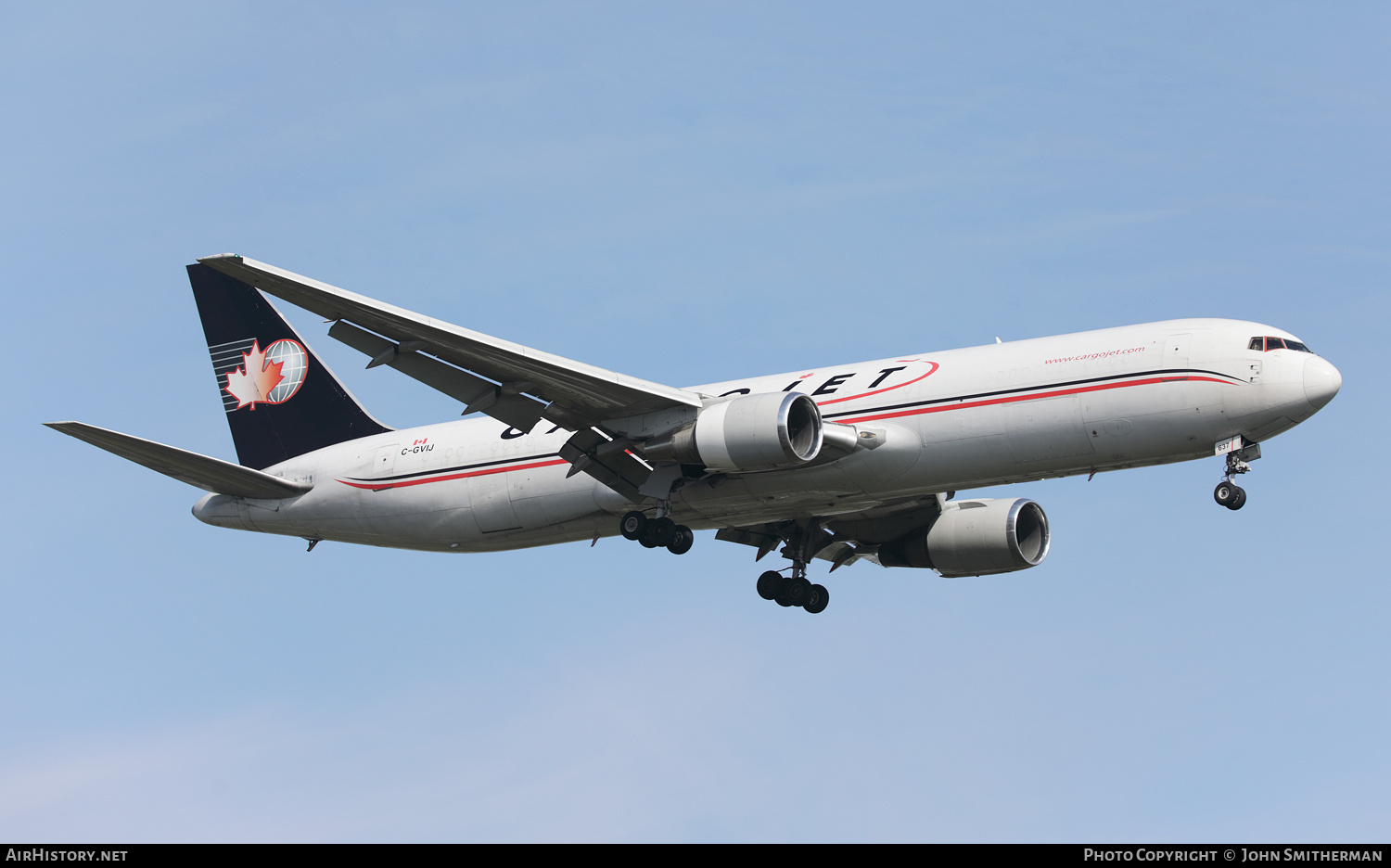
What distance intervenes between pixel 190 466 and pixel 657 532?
1204 centimetres

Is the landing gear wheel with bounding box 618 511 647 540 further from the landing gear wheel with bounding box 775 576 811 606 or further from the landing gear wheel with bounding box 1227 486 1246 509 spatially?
the landing gear wheel with bounding box 1227 486 1246 509

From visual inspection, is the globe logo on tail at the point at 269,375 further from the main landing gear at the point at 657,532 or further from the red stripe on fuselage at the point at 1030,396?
the red stripe on fuselage at the point at 1030,396

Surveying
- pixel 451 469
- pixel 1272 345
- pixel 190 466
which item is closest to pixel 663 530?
pixel 451 469

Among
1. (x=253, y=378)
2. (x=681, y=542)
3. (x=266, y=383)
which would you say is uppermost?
(x=253, y=378)

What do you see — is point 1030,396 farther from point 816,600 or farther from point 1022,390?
point 816,600

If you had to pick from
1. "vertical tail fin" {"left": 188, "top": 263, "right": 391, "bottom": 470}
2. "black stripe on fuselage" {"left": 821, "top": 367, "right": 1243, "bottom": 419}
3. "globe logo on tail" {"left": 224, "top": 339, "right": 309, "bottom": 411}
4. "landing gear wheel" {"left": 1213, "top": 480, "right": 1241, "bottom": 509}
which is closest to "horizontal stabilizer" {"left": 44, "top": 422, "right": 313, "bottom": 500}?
"vertical tail fin" {"left": 188, "top": 263, "right": 391, "bottom": 470}

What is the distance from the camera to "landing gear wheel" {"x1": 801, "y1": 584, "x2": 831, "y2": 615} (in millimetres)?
39594

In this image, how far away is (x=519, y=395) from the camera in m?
33.3

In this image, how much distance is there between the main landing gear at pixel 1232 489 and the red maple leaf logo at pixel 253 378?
25.3 meters

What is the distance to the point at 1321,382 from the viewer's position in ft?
99.4

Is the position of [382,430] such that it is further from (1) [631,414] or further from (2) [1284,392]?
(2) [1284,392]

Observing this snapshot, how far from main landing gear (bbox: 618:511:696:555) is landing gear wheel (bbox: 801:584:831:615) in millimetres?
5567
